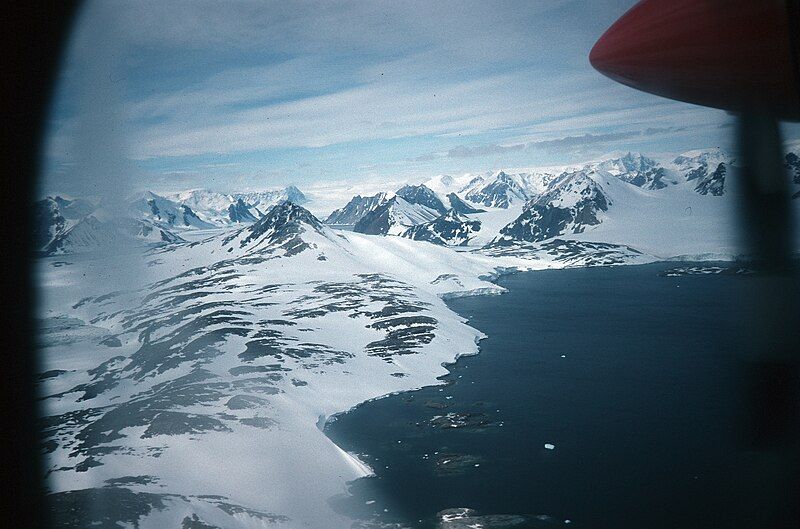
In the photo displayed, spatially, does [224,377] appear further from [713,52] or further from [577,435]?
[713,52]

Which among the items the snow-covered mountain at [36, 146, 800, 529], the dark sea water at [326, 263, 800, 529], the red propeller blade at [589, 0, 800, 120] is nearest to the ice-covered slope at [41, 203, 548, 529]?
the snow-covered mountain at [36, 146, 800, 529]

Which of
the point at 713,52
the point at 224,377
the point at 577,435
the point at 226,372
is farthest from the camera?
the point at 226,372

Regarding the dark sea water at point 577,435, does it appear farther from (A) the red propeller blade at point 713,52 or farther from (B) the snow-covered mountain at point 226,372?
(B) the snow-covered mountain at point 226,372

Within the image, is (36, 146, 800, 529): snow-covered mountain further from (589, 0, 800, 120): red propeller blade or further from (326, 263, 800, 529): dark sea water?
(326, 263, 800, 529): dark sea water

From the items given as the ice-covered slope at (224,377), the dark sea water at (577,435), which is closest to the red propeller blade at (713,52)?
the dark sea water at (577,435)

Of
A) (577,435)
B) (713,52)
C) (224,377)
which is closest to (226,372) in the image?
(224,377)

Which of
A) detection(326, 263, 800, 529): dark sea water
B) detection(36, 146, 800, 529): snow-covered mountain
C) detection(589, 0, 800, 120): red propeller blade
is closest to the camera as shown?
detection(589, 0, 800, 120): red propeller blade

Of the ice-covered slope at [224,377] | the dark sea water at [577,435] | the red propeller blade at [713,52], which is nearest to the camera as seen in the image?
the red propeller blade at [713,52]

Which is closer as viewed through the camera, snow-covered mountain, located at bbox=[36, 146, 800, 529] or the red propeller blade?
the red propeller blade

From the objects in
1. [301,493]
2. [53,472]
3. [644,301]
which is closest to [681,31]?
[301,493]
